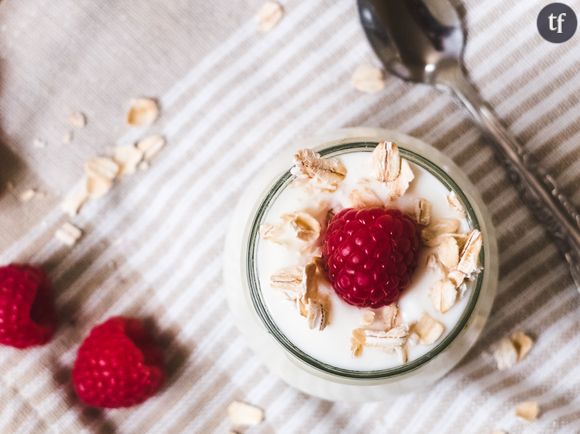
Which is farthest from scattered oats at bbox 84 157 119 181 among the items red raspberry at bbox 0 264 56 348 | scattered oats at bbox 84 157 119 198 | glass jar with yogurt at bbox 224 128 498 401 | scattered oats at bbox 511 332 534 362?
scattered oats at bbox 511 332 534 362

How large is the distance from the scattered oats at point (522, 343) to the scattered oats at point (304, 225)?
0.29 meters

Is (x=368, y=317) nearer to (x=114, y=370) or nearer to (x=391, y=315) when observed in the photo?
(x=391, y=315)

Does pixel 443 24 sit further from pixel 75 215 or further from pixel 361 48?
pixel 75 215

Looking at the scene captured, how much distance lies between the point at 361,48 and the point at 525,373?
1.20ft

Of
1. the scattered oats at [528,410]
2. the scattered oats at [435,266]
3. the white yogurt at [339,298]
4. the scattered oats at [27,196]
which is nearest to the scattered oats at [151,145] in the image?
the scattered oats at [27,196]

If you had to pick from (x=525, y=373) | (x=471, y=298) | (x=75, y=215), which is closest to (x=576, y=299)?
(x=525, y=373)

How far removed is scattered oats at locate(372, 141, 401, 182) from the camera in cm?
50

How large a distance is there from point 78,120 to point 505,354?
0.49 metres

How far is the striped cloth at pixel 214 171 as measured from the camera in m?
0.69

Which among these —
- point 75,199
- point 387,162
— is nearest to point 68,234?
point 75,199

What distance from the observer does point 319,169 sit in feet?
1.66

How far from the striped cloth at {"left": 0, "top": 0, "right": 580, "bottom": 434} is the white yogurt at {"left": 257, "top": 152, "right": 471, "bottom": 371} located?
0.18 metres

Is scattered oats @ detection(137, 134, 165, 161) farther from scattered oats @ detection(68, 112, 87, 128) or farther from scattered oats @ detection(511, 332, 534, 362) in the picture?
scattered oats @ detection(511, 332, 534, 362)

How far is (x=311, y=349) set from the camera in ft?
1.70
